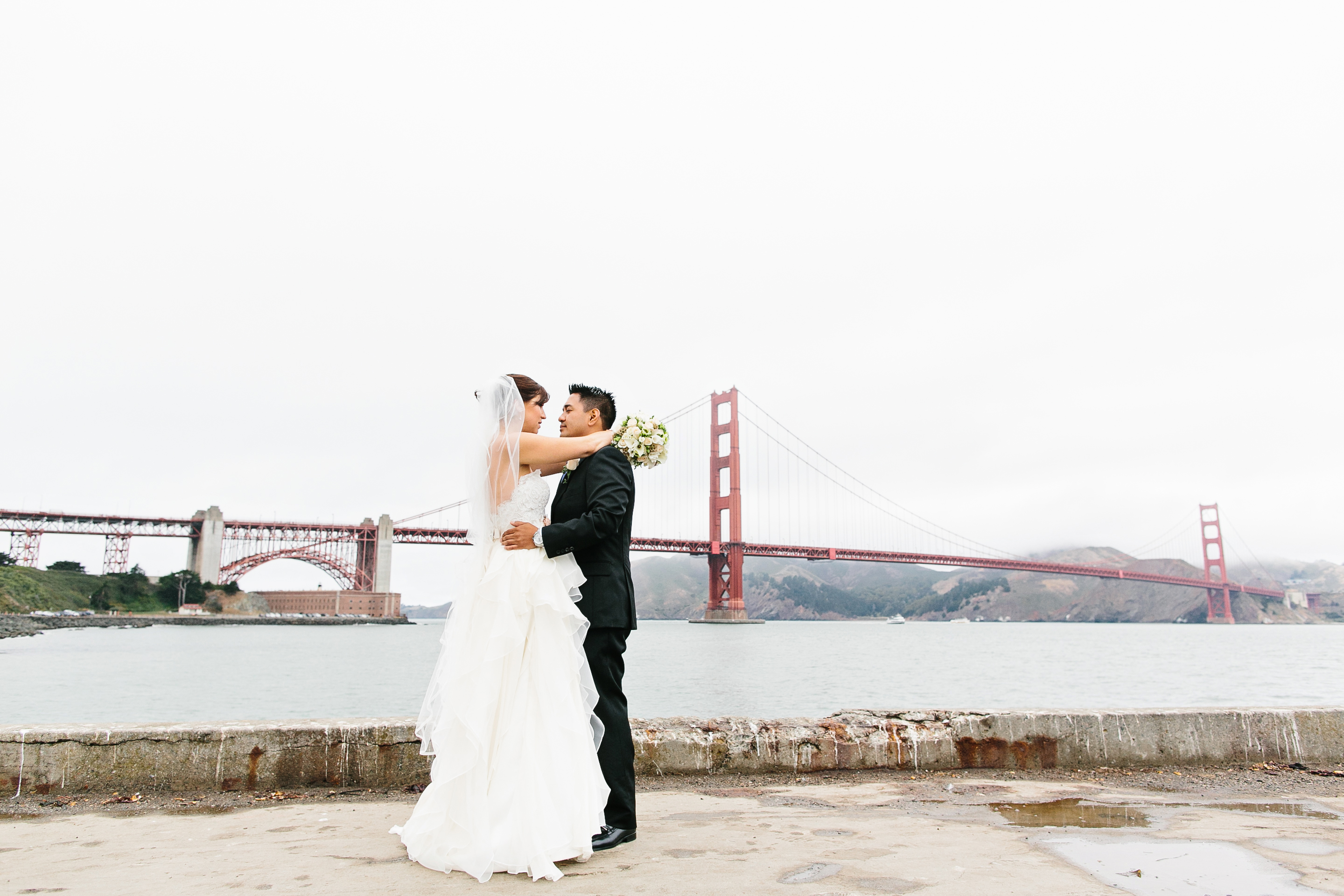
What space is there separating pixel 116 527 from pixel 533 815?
59970 mm

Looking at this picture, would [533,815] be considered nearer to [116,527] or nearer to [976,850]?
[976,850]

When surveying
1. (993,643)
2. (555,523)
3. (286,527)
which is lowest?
(993,643)

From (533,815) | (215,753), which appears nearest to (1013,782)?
(533,815)

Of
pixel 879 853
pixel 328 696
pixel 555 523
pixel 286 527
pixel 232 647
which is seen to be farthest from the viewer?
pixel 286 527

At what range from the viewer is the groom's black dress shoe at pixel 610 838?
2.09 m

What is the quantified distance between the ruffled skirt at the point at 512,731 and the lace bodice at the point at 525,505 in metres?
0.09

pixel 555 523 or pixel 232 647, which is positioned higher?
pixel 555 523

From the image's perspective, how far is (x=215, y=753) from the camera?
2.77m

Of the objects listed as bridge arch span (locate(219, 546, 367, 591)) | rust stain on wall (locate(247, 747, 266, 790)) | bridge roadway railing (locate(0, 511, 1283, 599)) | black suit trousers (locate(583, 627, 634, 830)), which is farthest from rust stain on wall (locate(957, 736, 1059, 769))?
bridge arch span (locate(219, 546, 367, 591))

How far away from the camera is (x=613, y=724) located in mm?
2270

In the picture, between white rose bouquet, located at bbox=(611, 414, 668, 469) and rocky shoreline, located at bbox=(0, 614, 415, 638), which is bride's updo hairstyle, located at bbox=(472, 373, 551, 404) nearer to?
white rose bouquet, located at bbox=(611, 414, 668, 469)

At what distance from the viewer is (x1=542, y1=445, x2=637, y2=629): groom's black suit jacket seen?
7.35 ft

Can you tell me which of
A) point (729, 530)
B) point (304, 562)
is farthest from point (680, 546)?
point (304, 562)

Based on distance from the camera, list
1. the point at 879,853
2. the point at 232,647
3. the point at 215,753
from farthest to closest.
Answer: the point at 232,647, the point at 215,753, the point at 879,853
